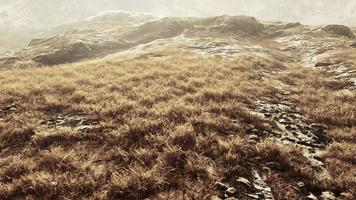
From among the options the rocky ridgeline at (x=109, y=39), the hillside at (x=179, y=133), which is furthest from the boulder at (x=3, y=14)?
the hillside at (x=179, y=133)

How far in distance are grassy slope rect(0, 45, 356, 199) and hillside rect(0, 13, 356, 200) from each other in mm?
27

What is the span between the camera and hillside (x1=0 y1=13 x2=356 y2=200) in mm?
6082

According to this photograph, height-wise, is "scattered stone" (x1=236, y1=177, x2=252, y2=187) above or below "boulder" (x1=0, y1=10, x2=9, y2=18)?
below

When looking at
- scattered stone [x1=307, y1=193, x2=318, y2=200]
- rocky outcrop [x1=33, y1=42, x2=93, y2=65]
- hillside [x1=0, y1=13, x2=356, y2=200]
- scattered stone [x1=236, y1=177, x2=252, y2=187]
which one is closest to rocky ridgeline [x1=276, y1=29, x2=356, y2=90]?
hillside [x1=0, y1=13, x2=356, y2=200]

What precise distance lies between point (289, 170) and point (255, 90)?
21.3ft

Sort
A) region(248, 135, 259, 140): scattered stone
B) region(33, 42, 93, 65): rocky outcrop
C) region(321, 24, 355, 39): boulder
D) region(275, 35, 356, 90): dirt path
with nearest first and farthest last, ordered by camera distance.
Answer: region(248, 135, 259, 140): scattered stone → region(275, 35, 356, 90): dirt path → region(33, 42, 93, 65): rocky outcrop → region(321, 24, 355, 39): boulder

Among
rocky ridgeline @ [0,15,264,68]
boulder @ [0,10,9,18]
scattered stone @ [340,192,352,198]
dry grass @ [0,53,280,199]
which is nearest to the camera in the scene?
scattered stone @ [340,192,352,198]

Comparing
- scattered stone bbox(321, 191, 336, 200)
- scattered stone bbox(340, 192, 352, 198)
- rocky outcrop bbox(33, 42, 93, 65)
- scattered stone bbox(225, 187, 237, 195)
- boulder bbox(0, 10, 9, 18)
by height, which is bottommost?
scattered stone bbox(321, 191, 336, 200)

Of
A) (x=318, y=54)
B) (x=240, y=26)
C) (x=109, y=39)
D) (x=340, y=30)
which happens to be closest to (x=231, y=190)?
(x=318, y=54)

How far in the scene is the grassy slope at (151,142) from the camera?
6.05 metres

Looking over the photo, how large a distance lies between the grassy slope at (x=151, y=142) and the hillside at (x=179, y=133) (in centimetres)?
3

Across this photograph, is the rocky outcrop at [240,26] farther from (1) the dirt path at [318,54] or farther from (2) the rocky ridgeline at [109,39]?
(1) the dirt path at [318,54]

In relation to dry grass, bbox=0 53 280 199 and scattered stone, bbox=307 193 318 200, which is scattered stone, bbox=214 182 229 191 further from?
scattered stone, bbox=307 193 318 200

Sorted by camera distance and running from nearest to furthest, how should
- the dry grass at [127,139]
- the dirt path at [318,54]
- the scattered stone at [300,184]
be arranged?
1. the dry grass at [127,139]
2. the scattered stone at [300,184]
3. the dirt path at [318,54]
